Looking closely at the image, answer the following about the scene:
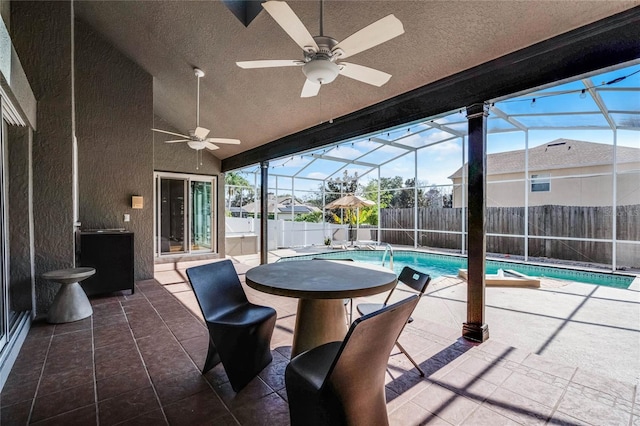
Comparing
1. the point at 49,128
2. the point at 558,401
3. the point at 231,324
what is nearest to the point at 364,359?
the point at 231,324

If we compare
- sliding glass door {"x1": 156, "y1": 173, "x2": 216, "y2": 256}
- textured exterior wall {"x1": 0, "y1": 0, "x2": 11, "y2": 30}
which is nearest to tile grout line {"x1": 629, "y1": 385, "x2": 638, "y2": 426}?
textured exterior wall {"x1": 0, "y1": 0, "x2": 11, "y2": 30}

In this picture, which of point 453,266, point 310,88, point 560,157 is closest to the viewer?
point 310,88

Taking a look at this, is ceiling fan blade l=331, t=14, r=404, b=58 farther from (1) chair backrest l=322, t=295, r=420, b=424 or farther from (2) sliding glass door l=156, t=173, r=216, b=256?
(2) sliding glass door l=156, t=173, r=216, b=256

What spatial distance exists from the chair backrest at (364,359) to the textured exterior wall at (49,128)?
4.06 meters

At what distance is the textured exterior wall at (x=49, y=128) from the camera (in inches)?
135

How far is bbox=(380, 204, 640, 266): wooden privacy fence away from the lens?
7.36 m

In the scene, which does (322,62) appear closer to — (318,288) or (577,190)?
A: (318,288)

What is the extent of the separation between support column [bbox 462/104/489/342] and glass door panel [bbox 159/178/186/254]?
6827mm

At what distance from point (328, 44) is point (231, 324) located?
83.6 inches

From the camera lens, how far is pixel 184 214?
24.9 feet

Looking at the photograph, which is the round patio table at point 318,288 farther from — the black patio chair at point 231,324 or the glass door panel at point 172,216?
the glass door panel at point 172,216

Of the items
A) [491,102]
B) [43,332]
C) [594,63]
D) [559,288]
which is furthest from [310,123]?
[559,288]

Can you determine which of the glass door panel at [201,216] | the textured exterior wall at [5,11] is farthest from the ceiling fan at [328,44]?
the glass door panel at [201,216]

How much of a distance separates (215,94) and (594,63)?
502 centimetres
